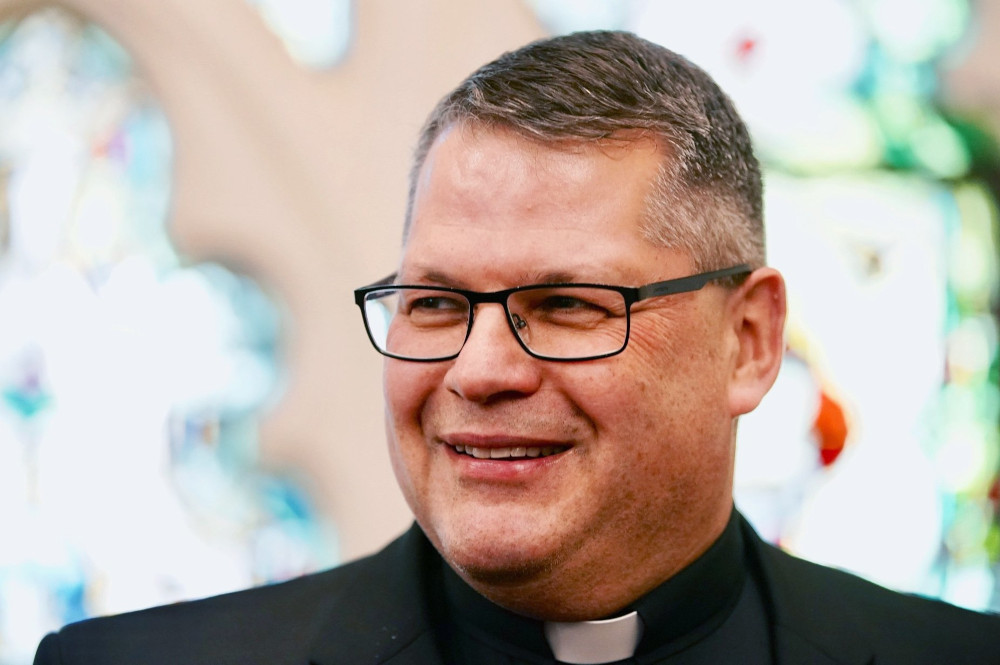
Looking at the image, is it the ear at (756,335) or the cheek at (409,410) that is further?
the ear at (756,335)

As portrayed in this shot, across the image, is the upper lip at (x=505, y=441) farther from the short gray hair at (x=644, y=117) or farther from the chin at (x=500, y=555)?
the short gray hair at (x=644, y=117)

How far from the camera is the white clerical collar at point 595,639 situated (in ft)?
7.14

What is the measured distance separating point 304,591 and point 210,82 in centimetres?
263

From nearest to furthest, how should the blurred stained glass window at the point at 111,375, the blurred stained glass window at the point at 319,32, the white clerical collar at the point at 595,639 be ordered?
the white clerical collar at the point at 595,639
the blurred stained glass window at the point at 111,375
the blurred stained glass window at the point at 319,32

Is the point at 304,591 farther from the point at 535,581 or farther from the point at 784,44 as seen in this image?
the point at 784,44

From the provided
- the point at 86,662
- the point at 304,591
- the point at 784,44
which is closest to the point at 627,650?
the point at 304,591

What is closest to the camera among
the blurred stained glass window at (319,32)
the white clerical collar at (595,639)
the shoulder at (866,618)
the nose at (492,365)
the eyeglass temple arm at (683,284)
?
the nose at (492,365)

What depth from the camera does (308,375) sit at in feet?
14.4

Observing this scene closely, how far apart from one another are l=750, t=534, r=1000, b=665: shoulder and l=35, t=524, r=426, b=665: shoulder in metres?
0.85

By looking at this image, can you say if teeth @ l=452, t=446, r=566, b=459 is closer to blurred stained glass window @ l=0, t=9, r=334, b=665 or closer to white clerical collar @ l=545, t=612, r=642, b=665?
white clerical collar @ l=545, t=612, r=642, b=665

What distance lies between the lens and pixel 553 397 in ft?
6.56

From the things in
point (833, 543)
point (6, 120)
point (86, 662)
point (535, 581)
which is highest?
point (6, 120)

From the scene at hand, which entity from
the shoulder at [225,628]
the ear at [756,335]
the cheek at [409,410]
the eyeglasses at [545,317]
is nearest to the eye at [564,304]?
the eyeglasses at [545,317]

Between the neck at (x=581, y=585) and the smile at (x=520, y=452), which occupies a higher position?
the smile at (x=520, y=452)
